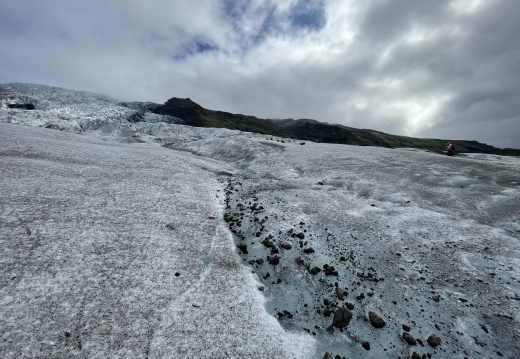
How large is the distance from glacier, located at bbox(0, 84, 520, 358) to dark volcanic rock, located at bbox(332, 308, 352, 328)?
206 millimetres

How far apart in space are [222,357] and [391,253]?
10425mm

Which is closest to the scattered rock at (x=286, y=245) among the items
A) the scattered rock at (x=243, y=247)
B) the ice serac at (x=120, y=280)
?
the scattered rock at (x=243, y=247)

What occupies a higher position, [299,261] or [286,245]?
[286,245]

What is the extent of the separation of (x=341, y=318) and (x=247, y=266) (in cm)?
521

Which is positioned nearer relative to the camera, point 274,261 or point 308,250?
point 274,261

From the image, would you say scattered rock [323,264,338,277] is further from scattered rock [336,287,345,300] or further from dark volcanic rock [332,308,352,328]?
dark volcanic rock [332,308,352,328]

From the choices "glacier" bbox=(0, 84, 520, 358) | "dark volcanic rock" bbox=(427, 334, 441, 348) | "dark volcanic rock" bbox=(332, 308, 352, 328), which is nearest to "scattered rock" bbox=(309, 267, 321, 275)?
"glacier" bbox=(0, 84, 520, 358)

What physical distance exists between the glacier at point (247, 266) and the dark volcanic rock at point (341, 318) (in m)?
0.21

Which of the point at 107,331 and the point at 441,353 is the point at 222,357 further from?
the point at 441,353

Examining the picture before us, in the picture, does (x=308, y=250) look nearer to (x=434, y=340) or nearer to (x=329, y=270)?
(x=329, y=270)

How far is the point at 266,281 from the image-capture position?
11797 mm

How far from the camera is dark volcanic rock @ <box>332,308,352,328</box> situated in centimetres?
938

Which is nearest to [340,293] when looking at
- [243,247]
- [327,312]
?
[327,312]

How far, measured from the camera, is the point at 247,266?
12.6m
